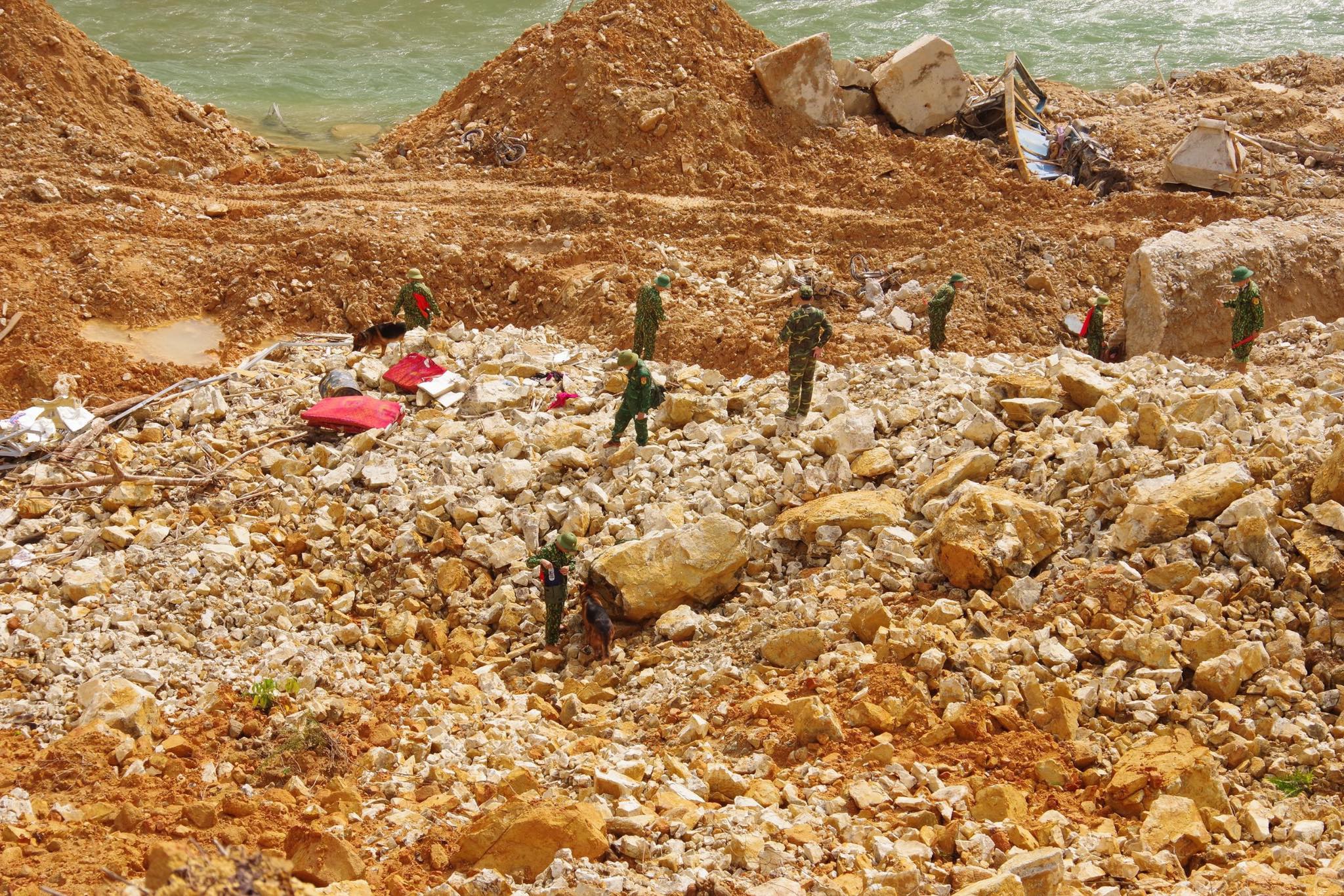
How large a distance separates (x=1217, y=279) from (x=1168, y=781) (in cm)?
793

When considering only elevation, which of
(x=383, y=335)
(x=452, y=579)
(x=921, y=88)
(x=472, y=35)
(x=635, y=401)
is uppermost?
(x=472, y=35)

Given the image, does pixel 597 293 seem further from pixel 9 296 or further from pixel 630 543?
pixel 9 296

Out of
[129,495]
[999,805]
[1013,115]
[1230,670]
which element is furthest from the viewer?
[1013,115]

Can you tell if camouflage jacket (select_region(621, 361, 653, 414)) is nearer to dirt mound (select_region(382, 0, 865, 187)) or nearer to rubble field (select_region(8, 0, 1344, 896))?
rubble field (select_region(8, 0, 1344, 896))

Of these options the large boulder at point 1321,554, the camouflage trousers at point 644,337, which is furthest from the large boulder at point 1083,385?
the camouflage trousers at point 644,337

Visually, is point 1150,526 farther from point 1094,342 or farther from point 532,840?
point 1094,342

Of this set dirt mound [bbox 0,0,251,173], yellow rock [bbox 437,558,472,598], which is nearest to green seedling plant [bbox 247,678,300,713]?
yellow rock [bbox 437,558,472,598]

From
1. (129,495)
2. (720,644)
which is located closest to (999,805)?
(720,644)

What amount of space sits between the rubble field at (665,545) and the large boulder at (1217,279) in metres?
0.05

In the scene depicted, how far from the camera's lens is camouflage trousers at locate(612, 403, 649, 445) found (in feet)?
29.4

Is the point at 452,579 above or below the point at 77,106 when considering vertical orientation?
below

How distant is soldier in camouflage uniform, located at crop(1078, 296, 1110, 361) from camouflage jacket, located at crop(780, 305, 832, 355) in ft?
11.4

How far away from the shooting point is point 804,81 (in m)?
15.7

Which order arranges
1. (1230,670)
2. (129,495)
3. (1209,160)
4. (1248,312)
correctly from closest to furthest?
1. (1230,670)
2. (129,495)
3. (1248,312)
4. (1209,160)
